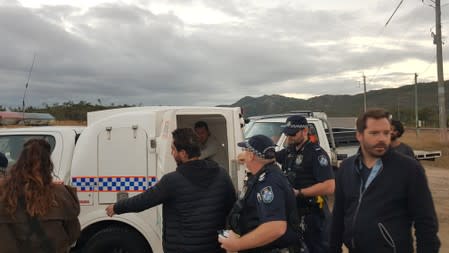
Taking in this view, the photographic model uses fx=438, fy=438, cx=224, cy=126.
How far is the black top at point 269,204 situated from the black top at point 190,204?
1.01 feet

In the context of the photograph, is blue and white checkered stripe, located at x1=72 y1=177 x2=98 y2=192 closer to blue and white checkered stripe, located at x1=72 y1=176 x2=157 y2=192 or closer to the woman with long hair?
blue and white checkered stripe, located at x1=72 y1=176 x2=157 y2=192

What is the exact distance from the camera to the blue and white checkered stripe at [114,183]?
4204 millimetres

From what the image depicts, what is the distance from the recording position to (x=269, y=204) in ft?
8.46

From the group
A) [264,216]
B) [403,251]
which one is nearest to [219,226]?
[264,216]

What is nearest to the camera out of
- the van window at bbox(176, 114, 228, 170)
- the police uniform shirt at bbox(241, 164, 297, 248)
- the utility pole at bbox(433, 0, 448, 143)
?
the police uniform shirt at bbox(241, 164, 297, 248)

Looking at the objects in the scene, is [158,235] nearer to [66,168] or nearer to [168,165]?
[168,165]

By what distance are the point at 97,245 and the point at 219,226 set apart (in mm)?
1718

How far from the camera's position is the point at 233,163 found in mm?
4770

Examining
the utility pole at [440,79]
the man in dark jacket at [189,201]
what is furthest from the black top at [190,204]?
the utility pole at [440,79]

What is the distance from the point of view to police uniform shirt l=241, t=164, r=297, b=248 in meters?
2.57

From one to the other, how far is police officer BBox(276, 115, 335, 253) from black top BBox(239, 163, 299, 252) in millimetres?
1265

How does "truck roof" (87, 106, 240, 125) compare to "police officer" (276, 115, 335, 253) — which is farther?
"truck roof" (87, 106, 240, 125)


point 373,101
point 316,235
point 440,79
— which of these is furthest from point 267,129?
point 373,101

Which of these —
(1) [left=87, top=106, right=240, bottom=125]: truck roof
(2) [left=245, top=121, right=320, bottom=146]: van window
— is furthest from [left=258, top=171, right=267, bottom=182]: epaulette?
(2) [left=245, top=121, right=320, bottom=146]: van window
